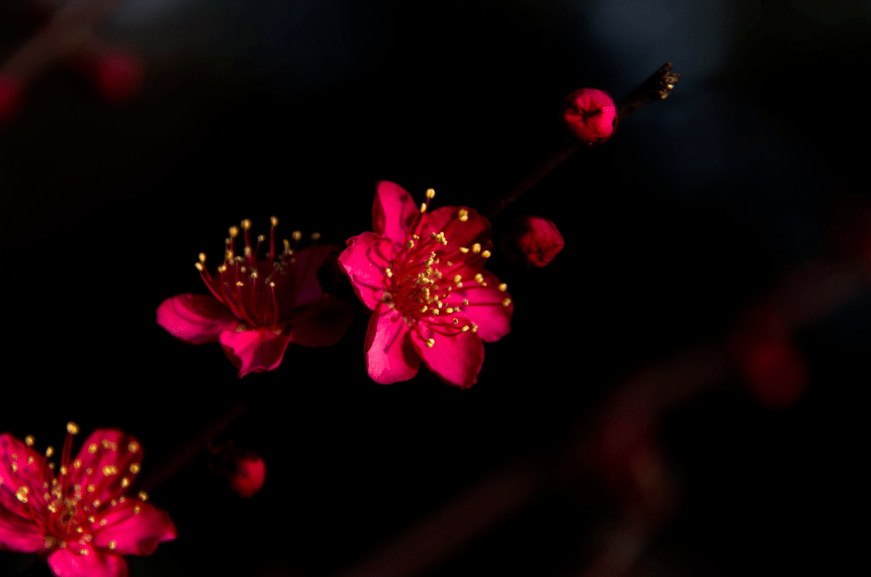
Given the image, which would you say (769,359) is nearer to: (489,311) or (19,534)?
(489,311)

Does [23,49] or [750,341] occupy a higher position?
[23,49]

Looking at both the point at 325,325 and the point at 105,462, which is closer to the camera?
the point at 325,325

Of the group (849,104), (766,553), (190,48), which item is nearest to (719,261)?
(849,104)

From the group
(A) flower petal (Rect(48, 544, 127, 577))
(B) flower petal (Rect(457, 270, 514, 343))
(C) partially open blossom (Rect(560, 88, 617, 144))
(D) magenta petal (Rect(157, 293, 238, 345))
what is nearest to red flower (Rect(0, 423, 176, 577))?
(A) flower petal (Rect(48, 544, 127, 577))

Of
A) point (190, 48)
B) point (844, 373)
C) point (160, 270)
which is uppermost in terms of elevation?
point (190, 48)

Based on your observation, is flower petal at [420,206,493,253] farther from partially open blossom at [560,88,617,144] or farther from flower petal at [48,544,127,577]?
flower petal at [48,544,127,577]

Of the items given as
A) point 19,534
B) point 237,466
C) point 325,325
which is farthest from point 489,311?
point 19,534

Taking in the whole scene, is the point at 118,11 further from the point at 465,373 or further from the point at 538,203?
the point at 465,373
